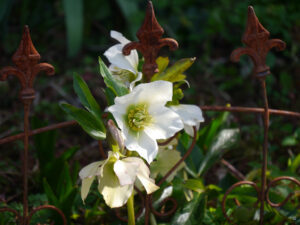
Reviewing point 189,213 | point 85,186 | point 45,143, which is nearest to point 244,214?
point 189,213

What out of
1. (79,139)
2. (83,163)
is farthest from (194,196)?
(79,139)

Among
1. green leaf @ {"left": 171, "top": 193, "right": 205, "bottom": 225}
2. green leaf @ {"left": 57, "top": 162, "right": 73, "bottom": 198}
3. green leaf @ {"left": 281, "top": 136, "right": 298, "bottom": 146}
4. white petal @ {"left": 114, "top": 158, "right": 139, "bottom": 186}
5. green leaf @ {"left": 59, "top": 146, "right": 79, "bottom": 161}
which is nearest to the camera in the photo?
white petal @ {"left": 114, "top": 158, "right": 139, "bottom": 186}

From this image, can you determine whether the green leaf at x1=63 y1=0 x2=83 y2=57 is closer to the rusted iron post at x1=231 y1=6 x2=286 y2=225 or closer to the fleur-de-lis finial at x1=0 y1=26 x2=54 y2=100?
the fleur-de-lis finial at x1=0 y1=26 x2=54 y2=100

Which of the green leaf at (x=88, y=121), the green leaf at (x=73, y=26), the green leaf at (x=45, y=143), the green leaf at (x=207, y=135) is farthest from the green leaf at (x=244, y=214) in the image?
the green leaf at (x=73, y=26)

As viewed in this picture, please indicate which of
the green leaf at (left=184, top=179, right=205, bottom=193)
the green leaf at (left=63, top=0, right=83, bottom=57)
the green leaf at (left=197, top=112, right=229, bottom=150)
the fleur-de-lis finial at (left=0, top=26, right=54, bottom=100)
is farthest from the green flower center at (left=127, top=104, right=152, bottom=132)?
the green leaf at (left=63, top=0, right=83, bottom=57)

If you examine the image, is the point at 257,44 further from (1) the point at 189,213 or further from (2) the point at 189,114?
(1) the point at 189,213

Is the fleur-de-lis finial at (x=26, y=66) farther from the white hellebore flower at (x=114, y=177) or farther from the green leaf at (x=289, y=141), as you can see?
the green leaf at (x=289, y=141)

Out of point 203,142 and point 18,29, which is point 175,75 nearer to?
point 203,142
